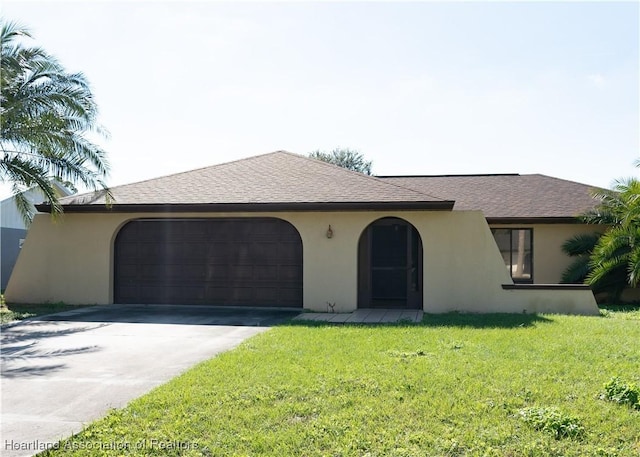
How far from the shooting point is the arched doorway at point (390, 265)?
14625 millimetres

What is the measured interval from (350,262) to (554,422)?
8.75 meters

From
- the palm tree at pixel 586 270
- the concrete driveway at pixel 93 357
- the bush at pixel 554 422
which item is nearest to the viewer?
the bush at pixel 554 422

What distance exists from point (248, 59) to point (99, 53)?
10.6 feet

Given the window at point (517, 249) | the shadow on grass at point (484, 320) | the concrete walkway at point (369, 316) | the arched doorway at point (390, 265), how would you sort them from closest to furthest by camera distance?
the shadow on grass at point (484, 320)
the concrete walkway at point (369, 316)
the arched doorway at point (390, 265)
the window at point (517, 249)

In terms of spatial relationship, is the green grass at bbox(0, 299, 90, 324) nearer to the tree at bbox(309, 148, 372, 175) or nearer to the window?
the window

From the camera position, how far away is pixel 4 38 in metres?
12.7

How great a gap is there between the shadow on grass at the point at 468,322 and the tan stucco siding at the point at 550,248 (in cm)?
467

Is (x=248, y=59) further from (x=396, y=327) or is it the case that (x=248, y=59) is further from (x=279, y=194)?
(x=396, y=327)

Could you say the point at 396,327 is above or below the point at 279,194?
below

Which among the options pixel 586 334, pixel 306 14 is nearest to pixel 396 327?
pixel 586 334

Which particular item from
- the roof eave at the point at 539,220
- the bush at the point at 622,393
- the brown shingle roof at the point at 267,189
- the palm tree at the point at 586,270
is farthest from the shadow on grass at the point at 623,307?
the bush at the point at 622,393

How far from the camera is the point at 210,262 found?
14680mm

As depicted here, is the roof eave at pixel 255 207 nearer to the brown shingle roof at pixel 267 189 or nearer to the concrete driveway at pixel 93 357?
the brown shingle roof at pixel 267 189

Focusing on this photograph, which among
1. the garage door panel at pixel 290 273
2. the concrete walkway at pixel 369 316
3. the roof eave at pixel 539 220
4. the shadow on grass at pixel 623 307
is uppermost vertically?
the roof eave at pixel 539 220
